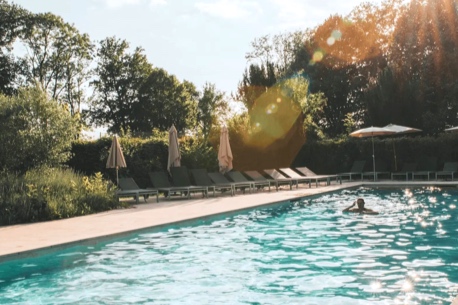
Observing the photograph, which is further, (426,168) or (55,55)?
(55,55)

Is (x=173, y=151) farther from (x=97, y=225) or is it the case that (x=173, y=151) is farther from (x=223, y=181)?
(x=97, y=225)

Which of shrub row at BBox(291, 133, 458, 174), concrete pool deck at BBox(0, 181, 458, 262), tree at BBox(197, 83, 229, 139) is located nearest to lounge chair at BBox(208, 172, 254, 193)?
concrete pool deck at BBox(0, 181, 458, 262)

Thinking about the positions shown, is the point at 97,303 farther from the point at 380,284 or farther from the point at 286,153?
the point at 286,153

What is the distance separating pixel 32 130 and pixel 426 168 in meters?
15.4

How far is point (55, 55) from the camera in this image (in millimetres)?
38562

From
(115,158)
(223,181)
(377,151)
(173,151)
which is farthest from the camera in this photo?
(377,151)

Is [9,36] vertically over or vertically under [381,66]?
over

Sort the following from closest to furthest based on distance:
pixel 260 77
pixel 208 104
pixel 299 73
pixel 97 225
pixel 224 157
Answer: pixel 97 225 < pixel 224 157 < pixel 260 77 < pixel 299 73 < pixel 208 104

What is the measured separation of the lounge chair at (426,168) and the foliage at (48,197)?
42.9 ft

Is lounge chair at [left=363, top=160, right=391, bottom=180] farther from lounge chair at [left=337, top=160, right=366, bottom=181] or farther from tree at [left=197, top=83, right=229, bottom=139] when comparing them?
tree at [left=197, top=83, right=229, bottom=139]

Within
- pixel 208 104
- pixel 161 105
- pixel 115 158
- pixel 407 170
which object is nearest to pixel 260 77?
pixel 407 170

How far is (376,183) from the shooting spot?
20.0 metres

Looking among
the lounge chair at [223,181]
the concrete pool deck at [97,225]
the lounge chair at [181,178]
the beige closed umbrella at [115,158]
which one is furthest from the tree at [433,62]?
the beige closed umbrella at [115,158]

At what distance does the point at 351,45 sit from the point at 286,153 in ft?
57.2
